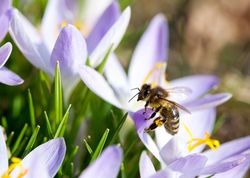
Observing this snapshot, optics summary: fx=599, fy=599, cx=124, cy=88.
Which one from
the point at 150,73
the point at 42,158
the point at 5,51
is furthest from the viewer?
the point at 150,73

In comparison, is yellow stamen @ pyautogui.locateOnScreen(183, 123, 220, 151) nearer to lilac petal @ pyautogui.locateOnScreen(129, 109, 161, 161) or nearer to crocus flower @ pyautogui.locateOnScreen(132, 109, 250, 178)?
crocus flower @ pyautogui.locateOnScreen(132, 109, 250, 178)

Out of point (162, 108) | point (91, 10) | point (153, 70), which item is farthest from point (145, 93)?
point (91, 10)

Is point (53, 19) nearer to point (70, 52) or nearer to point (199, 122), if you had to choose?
point (70, 52)

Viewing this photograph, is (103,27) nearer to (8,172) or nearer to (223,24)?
(8,172)

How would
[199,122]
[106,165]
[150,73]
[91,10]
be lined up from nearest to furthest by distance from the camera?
[106,165]
[199,122]
[150,73]
[91,10]

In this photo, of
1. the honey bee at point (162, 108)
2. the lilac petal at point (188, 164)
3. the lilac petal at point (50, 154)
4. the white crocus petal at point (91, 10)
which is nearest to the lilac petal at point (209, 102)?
the honey bee at point (162, 108)

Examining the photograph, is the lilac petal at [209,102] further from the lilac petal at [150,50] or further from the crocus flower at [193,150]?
the lilac petal at [150,50]
